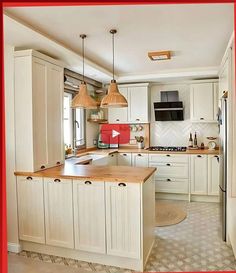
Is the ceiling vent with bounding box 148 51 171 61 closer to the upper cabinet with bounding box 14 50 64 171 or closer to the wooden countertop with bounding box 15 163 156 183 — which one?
the upper cabinet with bounding box 14 50 64 171

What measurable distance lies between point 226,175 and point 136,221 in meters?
1.26

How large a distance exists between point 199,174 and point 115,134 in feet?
6.50

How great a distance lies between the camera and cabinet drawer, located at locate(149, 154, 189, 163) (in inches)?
189

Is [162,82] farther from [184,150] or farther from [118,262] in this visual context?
[118,262]

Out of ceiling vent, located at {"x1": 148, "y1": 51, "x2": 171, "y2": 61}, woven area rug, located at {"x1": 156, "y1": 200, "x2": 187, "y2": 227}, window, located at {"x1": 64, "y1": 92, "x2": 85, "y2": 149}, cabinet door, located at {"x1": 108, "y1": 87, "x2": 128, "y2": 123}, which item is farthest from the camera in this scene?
cabinet door, located at {"x1": 108, "y1": 87, "x2": 128, "y2": 123}

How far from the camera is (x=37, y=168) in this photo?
2953 mm

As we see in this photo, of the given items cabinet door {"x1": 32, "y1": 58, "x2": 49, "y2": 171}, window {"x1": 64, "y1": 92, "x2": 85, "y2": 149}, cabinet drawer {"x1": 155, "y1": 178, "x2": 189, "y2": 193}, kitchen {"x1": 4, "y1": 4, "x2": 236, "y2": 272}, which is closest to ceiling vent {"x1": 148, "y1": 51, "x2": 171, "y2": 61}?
kitchen {"x1": 4, "y1": 4, "x2": 236, "y2": 272}

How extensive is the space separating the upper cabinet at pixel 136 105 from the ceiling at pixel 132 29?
134cm

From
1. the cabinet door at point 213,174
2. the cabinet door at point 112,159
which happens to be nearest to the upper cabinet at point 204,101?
the cabinet door at point 213,174

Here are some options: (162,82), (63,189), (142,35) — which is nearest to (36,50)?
(142,35)

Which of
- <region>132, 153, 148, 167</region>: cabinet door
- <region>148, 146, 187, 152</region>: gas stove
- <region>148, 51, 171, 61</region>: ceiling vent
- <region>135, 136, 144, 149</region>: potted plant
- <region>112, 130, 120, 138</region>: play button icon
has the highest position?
<region>148, 51, 171, 61</region>: ceiling vent

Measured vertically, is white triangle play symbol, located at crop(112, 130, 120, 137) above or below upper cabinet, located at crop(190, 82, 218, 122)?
below

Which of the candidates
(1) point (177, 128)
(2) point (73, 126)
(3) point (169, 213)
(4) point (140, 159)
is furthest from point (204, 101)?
(2) point (73, 126)

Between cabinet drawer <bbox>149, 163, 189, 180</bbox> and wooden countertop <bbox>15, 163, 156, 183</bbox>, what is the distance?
81.9 inches
